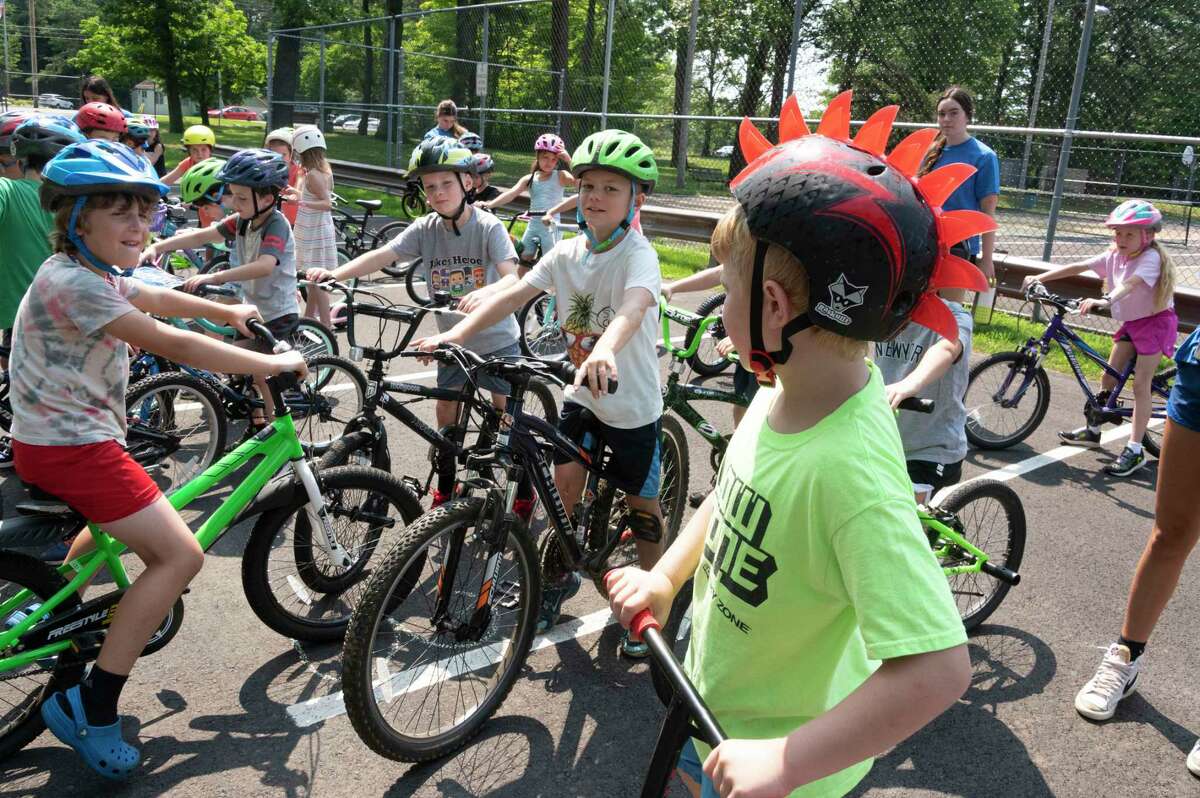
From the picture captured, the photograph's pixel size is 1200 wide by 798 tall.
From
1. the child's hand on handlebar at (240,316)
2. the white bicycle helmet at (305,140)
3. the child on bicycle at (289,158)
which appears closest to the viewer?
the child's hand on handlebar at (240,316)

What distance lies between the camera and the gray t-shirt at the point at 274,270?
5.76 metres

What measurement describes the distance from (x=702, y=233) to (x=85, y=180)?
1156 centimetres

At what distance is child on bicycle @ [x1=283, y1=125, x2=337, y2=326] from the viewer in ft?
27.4

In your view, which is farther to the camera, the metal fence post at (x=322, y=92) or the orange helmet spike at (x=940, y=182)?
the metal fence post at (x=322, y=92)

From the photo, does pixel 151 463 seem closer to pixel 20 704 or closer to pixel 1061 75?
pixel 20 704

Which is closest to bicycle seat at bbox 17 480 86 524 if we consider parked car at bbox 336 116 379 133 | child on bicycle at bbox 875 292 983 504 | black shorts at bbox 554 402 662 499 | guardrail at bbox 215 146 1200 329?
black shorts at bbox 554 402 662 499

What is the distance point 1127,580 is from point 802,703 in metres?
4.15

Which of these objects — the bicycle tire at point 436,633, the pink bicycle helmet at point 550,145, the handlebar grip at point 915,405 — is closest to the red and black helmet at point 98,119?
the pink bicycle helmet at point 550,145

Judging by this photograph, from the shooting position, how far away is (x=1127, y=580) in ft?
16.3

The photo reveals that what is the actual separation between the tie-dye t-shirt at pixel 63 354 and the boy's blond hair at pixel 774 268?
2.21 meters

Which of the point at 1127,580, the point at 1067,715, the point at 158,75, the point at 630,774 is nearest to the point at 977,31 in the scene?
the point at 1127,580

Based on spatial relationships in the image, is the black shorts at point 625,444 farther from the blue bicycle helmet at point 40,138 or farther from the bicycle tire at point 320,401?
the blue bicycle helmet at point 40,138

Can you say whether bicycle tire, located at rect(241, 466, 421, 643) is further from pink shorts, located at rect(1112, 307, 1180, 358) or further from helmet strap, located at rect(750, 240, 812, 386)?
pink shorts, located at rect(1112, 307, 1180, 358)

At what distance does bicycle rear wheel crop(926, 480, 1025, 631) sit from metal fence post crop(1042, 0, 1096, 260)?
23.4 feet
